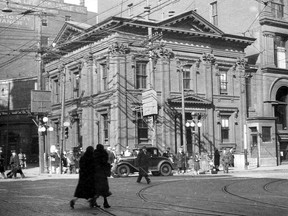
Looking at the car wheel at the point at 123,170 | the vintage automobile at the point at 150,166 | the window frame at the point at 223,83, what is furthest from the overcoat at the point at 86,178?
the window frame at the point at 223,83

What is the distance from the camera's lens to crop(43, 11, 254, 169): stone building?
117 feet

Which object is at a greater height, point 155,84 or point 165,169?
point 155,84

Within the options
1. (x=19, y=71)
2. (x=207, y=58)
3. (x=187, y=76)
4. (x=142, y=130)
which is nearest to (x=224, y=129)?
(x=187, y=76)

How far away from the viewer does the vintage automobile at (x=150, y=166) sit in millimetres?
26328

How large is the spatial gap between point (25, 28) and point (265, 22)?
109ft

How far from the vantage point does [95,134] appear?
1500 inches

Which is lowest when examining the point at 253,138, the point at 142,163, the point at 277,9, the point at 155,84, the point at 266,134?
the point at 142,163

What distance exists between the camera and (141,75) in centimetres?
3709

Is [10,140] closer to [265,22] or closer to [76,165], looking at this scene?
[76,165]

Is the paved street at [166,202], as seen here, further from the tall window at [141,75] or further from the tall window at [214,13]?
the tall window at [214,13]

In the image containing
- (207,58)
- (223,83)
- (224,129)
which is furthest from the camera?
(223,83)

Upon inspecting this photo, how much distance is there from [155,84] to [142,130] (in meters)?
3.83

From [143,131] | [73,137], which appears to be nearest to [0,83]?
[73,137]

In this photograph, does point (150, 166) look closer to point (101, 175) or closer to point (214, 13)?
point (101, 175)
